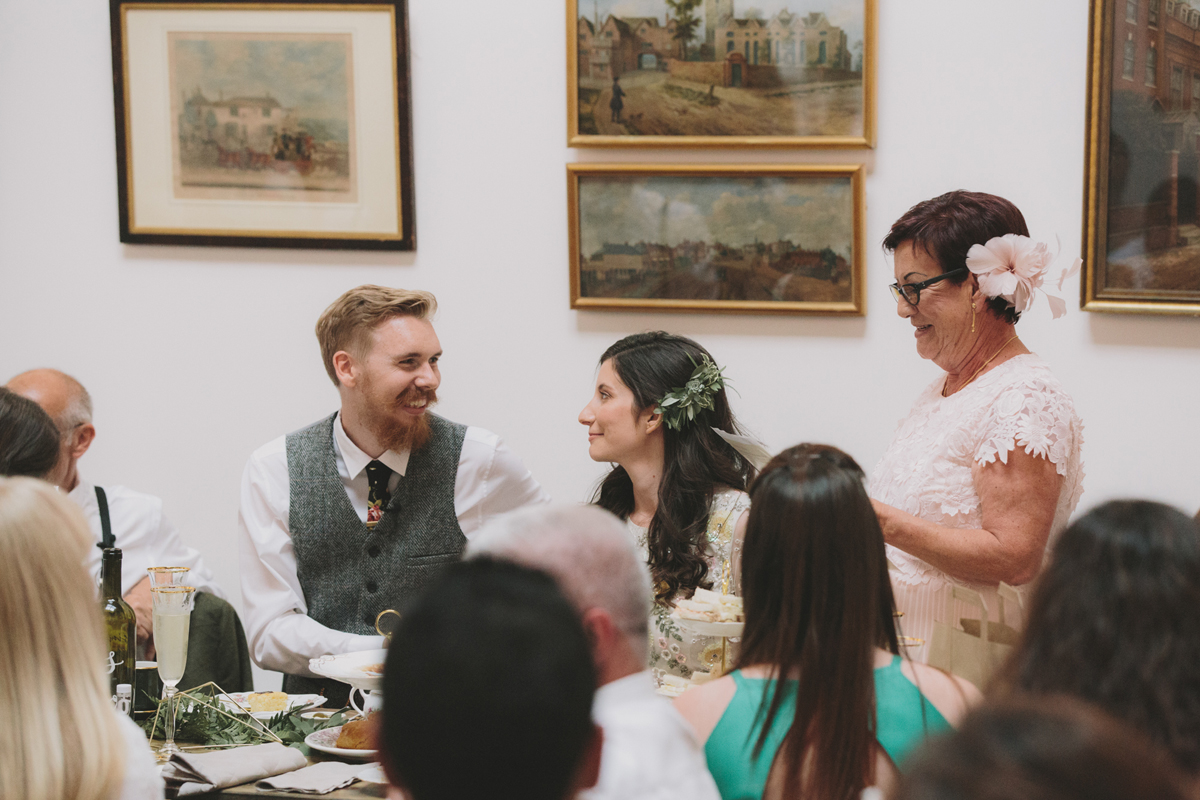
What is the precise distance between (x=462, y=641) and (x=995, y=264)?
1971mm

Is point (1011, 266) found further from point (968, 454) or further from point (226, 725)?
point (226, 725)

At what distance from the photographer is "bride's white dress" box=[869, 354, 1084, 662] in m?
2.43

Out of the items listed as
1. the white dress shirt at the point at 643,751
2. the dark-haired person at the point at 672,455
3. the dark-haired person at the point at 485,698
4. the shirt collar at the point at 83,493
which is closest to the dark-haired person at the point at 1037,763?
the dark-haired person at the point at 485,698

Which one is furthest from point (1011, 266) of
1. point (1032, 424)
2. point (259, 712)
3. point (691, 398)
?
point (259, 712)

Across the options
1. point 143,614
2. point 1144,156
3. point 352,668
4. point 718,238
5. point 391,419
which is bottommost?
point 143,614

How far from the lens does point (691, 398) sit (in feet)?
9.81

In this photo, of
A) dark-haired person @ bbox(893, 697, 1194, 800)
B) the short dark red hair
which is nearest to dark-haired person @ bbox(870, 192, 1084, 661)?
the short dark red hair

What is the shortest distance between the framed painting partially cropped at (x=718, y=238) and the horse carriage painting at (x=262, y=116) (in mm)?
912

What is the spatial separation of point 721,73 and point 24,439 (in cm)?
236

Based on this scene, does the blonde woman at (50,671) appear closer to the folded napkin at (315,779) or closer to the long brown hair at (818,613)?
the folded napkin at (315,779)

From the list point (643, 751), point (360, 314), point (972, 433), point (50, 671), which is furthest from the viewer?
point (360, 314)

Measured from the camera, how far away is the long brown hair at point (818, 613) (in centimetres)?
160

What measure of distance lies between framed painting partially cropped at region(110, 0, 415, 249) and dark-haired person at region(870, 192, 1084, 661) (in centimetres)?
196

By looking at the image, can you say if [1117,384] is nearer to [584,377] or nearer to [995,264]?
[995,264]
